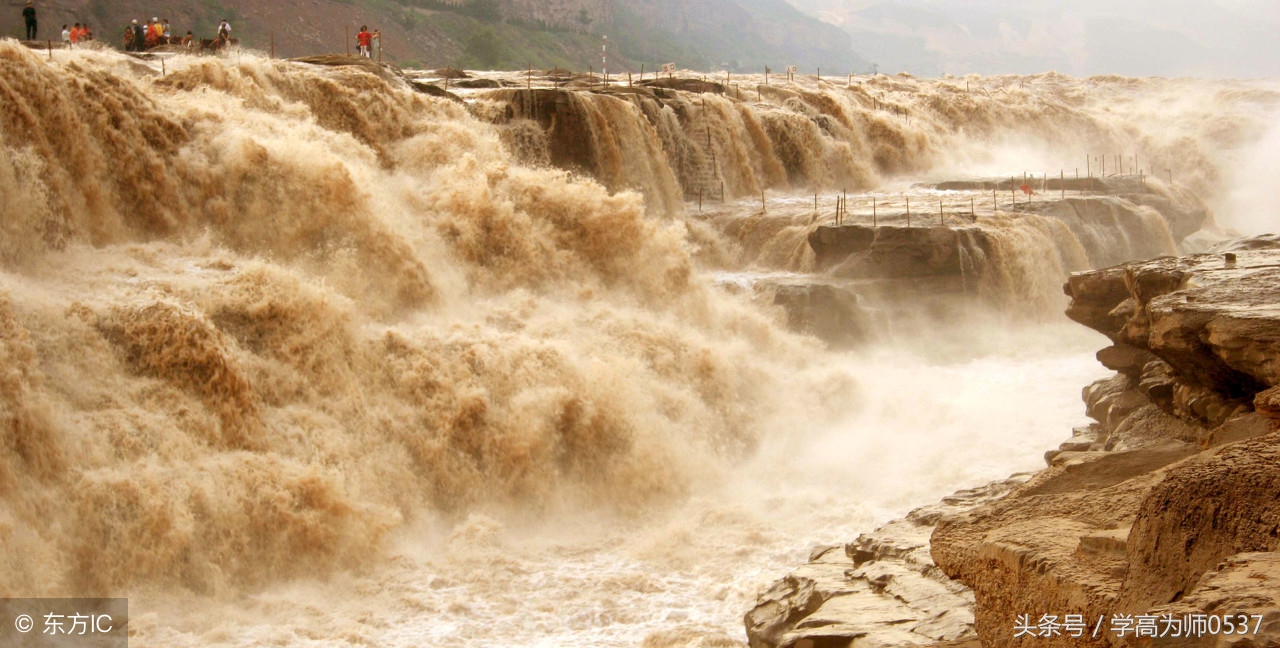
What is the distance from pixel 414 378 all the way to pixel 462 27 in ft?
136

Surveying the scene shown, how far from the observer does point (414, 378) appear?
10.1 meters

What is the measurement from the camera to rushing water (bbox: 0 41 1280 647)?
307 inches

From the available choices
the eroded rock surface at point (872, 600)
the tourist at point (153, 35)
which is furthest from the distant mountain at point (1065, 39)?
the eroded rock surface at point (872, 600)

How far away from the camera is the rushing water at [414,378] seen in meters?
7.80

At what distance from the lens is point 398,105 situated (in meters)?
14.4

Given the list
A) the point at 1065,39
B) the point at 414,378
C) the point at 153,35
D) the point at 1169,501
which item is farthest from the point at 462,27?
the point at 1065,39

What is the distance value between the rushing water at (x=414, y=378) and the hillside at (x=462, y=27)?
10.0 meters

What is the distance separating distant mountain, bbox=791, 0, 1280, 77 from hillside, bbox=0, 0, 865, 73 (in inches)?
1732

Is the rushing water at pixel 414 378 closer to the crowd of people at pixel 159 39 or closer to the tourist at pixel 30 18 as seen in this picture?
the crowd of people at pixel 159 39

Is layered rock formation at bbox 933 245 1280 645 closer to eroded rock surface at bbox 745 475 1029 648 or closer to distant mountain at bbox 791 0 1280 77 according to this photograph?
eroded rock surface at bbox 745 475 1029 648

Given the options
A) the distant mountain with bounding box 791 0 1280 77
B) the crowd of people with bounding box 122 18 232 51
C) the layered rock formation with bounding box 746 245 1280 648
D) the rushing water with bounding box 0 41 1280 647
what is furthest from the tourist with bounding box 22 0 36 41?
the distant mountain with bounding box 791 0 1280 77

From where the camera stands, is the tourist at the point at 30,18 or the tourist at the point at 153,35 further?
the tourist at the point at 153,35

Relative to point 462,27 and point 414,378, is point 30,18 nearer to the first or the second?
point 414,378

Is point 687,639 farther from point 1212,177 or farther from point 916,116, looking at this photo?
point 1212,177
